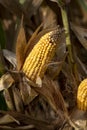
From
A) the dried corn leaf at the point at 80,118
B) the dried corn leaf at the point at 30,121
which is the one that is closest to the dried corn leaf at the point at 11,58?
the dried corn leaf at the point at 30,121

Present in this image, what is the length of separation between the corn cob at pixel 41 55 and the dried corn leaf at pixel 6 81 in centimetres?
6

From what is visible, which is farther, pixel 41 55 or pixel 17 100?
pixel 17 100

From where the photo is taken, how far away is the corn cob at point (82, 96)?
1256 millimetres

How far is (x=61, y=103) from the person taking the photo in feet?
4.42

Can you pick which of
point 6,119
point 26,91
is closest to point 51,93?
point 26,91

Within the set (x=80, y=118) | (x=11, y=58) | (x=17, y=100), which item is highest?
(x=11, y=58)

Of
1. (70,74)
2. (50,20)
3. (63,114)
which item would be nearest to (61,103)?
(63,114)

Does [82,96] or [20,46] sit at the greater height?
[20,46]

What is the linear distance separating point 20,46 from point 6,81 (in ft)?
0.42

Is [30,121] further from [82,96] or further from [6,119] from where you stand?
[82,96]

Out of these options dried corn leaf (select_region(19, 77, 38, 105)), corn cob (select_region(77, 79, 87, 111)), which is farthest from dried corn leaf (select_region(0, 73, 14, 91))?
corn cob (select_region(77, 79, 87, 111))

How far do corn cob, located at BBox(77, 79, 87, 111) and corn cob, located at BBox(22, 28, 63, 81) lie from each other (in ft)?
0.46

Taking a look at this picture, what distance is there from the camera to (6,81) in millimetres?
1294

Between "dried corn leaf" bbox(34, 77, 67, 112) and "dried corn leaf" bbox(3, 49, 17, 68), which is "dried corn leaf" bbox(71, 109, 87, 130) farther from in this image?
"dried corn leaf" bbox(3, 49, 17, 68)
